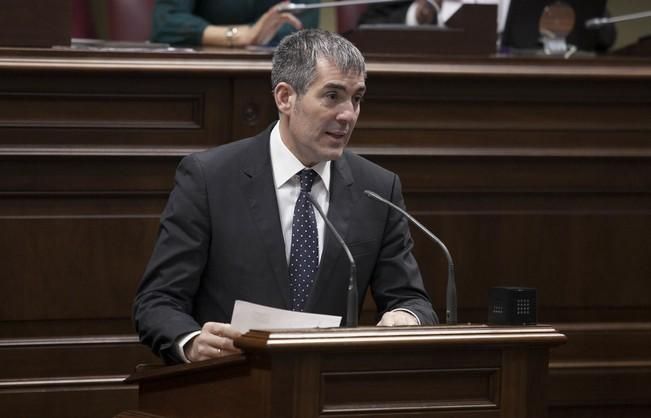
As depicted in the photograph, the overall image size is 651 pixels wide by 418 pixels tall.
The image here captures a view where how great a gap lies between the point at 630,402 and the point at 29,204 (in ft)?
6.60

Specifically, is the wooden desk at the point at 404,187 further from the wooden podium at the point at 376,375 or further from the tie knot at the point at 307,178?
the wooden podium at the point at 376,375

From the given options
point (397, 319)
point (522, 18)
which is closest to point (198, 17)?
point (522, 18)

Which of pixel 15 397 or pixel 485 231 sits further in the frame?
pixel 485 231

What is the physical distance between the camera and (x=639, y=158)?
429 centimetres

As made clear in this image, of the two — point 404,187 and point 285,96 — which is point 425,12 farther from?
point 285,96

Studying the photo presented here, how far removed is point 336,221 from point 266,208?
168 mm

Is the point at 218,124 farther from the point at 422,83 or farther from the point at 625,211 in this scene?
the point at 625,211

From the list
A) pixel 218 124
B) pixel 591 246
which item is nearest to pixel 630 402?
pixel 591 246

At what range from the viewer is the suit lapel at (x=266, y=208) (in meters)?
2.98

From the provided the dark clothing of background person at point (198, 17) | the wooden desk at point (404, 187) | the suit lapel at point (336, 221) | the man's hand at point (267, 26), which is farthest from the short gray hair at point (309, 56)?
the dark clothing of background person at point (198, 17)

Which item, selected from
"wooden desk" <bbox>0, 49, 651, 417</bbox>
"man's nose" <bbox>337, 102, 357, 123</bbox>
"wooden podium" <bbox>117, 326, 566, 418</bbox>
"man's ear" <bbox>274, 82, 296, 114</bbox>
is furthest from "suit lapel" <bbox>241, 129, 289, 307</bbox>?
"wooden desk" <bbox>0, 49, 651, 417</bbox>

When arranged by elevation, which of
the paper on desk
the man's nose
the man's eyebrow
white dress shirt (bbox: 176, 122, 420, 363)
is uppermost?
the man's eyebrow

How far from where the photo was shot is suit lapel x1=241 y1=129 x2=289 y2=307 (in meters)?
2.98

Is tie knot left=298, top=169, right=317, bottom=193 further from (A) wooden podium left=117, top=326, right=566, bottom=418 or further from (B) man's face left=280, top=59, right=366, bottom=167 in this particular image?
(A) wooden podium left=117, top=326, right=566, bottom=418
